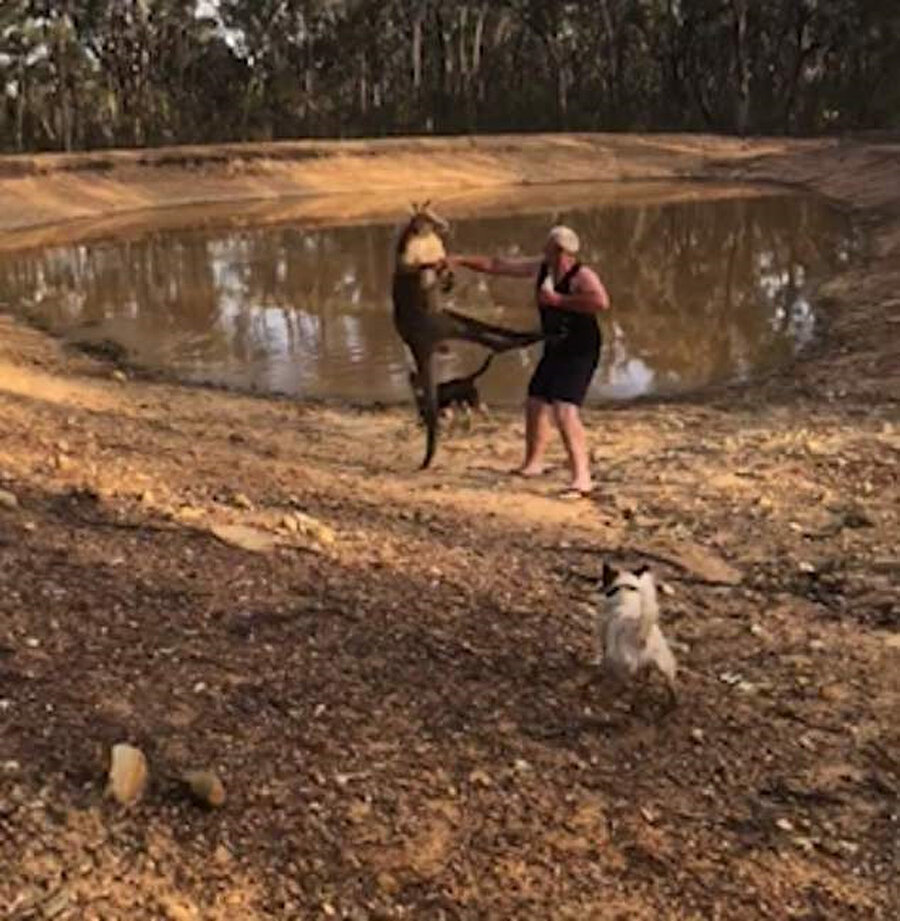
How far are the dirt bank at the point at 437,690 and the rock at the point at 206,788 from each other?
5 centimetres

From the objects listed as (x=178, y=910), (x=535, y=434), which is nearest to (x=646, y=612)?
(x=178, y=910)

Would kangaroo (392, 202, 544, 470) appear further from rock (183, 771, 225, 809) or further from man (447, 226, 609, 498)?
rock (183, 771, 225, 809)

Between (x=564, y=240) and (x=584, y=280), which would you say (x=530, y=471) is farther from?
(x=564, y=240)

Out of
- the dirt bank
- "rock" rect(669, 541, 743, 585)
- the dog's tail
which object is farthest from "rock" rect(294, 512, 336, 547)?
the dog's tail

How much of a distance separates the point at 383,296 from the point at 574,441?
10408 millimetres

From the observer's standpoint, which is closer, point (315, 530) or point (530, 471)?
point (315, 530)

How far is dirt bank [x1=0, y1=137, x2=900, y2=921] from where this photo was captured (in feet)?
12.2

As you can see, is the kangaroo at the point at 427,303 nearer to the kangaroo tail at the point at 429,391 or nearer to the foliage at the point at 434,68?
the kangaroo tail at the point at 429,391

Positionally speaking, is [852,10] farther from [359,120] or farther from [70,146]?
[70,146]

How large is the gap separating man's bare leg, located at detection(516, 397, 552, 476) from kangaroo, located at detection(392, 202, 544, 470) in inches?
35.8

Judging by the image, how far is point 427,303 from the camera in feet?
22.2

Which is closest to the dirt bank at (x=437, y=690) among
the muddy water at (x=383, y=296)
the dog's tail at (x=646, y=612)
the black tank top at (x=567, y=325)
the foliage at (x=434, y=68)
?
the dog's tail at (x=646, y=612)

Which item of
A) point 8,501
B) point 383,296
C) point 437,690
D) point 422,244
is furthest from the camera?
point 383,296

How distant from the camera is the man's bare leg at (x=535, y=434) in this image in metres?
8.27
